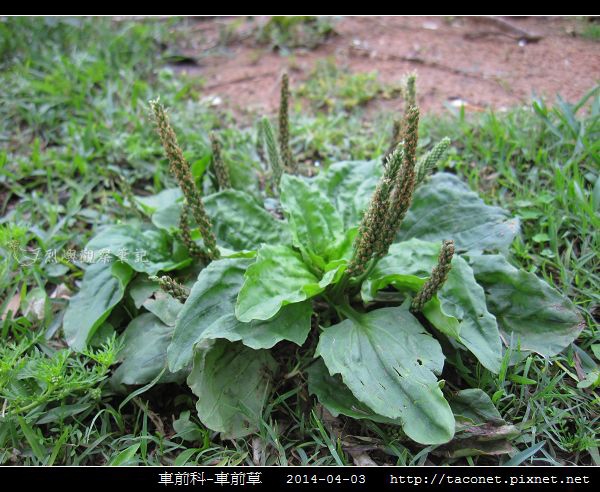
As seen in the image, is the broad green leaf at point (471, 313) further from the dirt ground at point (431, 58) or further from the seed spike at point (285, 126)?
the dirt ground at point (431, 58)

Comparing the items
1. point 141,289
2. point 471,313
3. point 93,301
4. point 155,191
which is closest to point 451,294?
point 471,313

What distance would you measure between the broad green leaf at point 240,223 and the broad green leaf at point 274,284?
0.30 meters

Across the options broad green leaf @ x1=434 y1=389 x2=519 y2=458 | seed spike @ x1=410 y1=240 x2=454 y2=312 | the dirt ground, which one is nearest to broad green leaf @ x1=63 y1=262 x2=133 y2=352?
seed spike @ x1=410 y1=240 x2=454 y2=312

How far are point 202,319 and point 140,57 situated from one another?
12.0ft

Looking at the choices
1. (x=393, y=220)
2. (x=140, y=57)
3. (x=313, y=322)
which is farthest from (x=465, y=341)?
(x=140, y=57)

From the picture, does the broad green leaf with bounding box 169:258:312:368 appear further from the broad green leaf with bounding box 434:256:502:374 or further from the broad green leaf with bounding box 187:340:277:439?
the broad green leaf with bounding box 434:256:502:374

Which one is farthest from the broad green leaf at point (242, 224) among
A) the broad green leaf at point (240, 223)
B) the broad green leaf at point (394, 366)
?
the broad green leaf at point (394, 366)

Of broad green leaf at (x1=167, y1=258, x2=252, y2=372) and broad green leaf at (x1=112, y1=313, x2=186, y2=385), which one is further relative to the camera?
broad green leaf at (x1=112, y1=313, x2=186, y2=385)

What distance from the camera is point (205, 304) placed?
2535 millimetres

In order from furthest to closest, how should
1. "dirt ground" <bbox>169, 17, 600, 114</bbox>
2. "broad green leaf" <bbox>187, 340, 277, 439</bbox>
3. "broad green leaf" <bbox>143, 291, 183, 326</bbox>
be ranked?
1. "dirt ground" <bbox>169, 17, 600, 114</bbox>
2. "broad green leaf" <bbox>143, 291, 183, 326</bbox>
3. "broad green leaf" <bbox>187, 340, 277, 439</bbox>

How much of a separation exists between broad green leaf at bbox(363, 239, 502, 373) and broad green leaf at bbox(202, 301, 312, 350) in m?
0.36

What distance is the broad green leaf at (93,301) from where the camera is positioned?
2.78 m

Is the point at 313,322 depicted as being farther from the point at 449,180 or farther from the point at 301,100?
the point at 301,100

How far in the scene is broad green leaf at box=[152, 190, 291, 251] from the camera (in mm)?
3035
